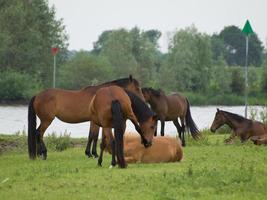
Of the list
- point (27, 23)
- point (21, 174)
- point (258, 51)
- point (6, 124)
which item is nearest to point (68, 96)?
point (21, 174)

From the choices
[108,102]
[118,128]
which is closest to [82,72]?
[108,102]

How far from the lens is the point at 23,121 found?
1547 inches

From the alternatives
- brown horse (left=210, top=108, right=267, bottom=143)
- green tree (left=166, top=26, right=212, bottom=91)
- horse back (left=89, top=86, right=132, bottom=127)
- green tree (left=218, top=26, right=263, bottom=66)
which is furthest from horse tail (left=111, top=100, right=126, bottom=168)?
green tree (left=218, top=26, right=263, bottom=66)

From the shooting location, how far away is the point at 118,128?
Result: 11648mm

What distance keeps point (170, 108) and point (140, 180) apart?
9113 mm

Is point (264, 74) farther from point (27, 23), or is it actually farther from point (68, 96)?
point (68, 96)

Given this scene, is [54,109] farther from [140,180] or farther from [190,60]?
[190,60]

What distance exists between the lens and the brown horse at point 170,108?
18.4 metres

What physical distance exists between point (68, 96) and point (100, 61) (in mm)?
51350

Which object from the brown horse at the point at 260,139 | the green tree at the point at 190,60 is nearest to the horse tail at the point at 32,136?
the brown horse at the point at 260,139

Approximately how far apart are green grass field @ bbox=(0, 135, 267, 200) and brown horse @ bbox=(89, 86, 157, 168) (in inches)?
18.1

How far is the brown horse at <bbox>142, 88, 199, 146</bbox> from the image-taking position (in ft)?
60.3

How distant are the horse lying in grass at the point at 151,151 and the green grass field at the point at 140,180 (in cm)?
31

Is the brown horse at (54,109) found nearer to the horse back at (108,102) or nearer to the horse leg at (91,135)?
the horse leg at (91,135)
